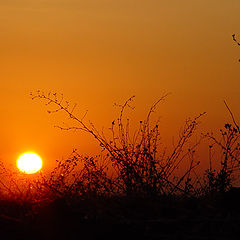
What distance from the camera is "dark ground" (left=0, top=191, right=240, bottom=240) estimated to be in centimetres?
477

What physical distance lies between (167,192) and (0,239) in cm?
265

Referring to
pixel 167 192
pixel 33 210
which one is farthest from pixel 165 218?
pixel 167 192

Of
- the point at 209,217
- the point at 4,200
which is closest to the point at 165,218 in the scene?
the point at 209,217

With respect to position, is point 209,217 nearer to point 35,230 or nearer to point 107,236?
point 107,236

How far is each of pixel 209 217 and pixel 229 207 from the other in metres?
0.66

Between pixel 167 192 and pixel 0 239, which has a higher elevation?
pixel 167 192

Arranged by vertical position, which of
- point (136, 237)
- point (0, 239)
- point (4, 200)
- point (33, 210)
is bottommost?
point (136, 237)

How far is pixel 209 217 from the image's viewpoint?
16.8 feet

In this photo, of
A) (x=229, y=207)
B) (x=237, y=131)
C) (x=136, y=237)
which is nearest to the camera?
(x=136, y=237)

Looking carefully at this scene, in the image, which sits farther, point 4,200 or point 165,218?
point 4,200

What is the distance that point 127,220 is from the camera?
499cm

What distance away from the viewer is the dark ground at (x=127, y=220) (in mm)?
4766

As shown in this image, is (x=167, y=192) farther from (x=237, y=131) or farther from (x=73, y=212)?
(x=73, y=212)

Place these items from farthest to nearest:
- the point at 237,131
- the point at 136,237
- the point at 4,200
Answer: the point at 237,131 < the point at 4,200 < the point at 136,237
